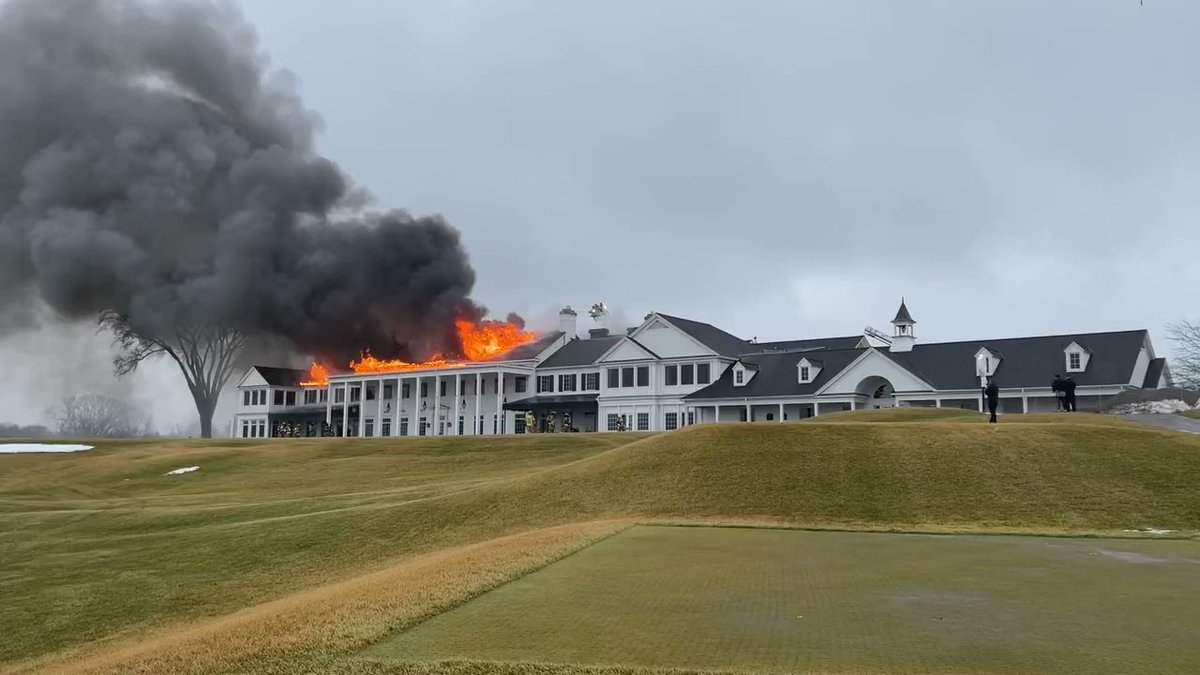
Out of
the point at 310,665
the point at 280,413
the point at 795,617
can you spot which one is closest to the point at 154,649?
the point at 310,665

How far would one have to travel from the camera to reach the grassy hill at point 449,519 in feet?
37.2

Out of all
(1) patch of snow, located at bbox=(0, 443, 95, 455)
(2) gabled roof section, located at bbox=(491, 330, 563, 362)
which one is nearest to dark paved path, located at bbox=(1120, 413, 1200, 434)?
(2) gabled roof section, located at bbox=(491, 330, 563, 362)

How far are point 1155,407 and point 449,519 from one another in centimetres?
3549

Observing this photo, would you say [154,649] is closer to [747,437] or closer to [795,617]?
[795,617]

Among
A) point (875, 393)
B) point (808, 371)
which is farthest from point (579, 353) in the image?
point (875, 393)

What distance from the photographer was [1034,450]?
78.7ft

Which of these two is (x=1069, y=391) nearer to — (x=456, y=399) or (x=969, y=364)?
(x=969, y=364)

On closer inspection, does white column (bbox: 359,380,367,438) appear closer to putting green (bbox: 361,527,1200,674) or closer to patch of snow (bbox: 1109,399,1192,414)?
patch of snow (bbox: 1109,399,1192,414)

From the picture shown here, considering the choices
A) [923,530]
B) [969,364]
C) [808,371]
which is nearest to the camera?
[923,530]

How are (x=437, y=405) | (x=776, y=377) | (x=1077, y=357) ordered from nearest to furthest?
(x=1077, y=357) < (x=776, y=377) < (x=437, y=405)

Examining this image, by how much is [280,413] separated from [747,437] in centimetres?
7500

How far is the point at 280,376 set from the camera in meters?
95.1

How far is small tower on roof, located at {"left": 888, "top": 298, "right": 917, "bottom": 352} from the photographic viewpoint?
193 feet

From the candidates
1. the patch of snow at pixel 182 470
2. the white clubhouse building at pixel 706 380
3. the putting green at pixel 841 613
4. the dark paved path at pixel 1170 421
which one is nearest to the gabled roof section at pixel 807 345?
the white clubhouse building at pixel 706 380
